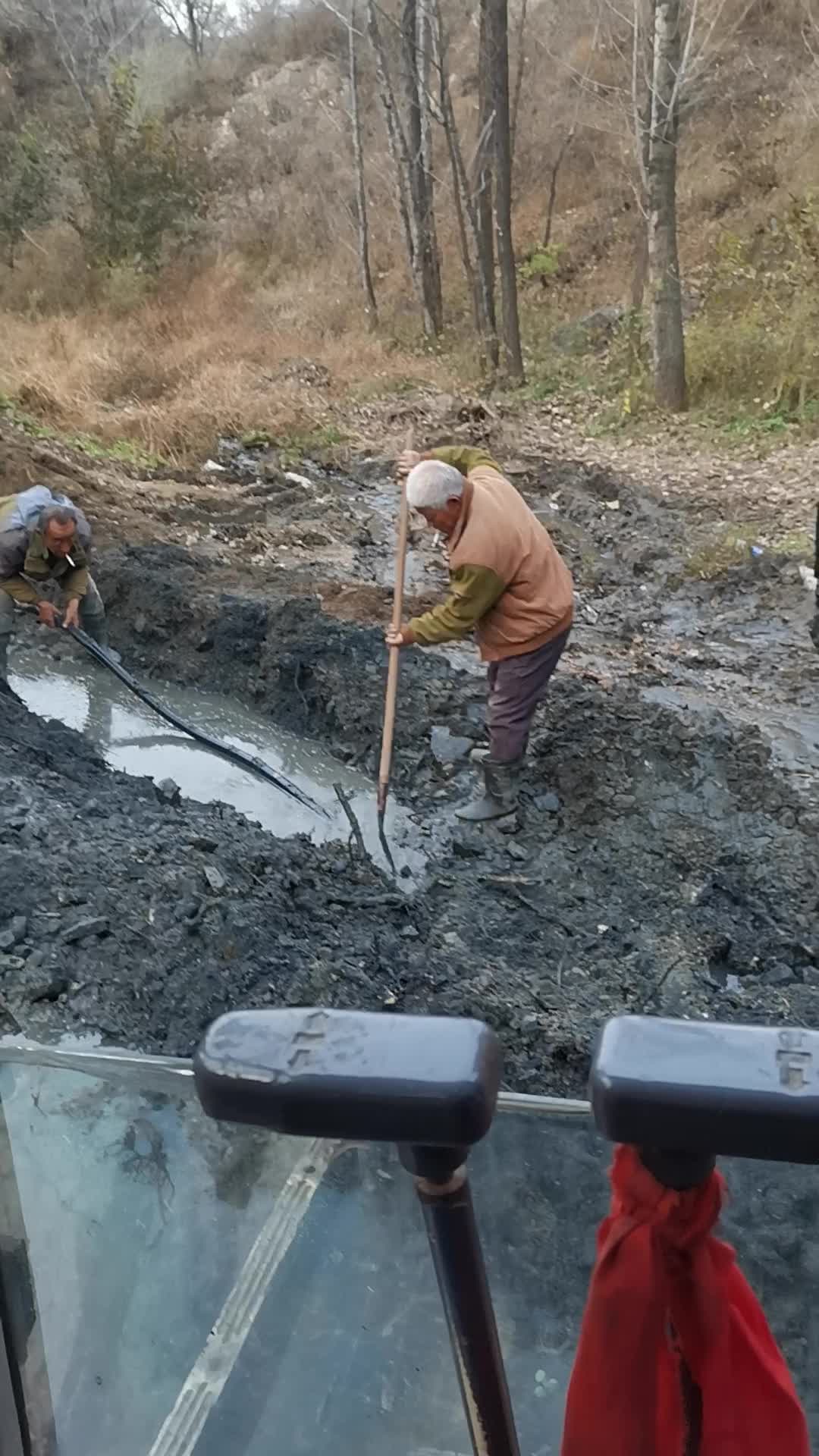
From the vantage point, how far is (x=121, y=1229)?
5.99 ft

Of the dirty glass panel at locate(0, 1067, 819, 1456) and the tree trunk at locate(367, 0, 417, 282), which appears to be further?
the tree trunk at locate(367, 0, 417, 282)

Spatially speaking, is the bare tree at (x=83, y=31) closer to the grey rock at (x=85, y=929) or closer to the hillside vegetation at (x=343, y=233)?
the hillside vegetation at (x=343, y=233)

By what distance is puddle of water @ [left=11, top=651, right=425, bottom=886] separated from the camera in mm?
6262

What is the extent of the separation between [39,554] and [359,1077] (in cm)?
671

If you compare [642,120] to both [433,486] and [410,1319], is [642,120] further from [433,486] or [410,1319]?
[410,1319]

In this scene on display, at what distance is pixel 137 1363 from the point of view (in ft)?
5.57

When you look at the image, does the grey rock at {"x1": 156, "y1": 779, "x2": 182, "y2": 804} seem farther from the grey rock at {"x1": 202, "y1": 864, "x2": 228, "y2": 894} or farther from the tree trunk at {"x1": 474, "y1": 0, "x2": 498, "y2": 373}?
the tree trunk at {"x1": 474, "y1": 0, "x2": 498, "y2": 373}

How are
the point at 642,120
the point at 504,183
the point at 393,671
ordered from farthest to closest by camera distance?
the point at 504,183 < the point at 642,120 < the point at 393,671

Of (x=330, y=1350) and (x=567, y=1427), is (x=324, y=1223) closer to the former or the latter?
(x=330, y=1350)

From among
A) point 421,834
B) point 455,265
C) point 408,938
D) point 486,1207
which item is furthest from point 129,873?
point 455,265

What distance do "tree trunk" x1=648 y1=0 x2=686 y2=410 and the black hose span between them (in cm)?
854

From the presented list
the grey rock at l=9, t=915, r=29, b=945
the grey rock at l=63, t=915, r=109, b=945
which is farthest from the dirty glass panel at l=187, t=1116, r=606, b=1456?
the grey rock at l=9, t=915, r=29, b=945

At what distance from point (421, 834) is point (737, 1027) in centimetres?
Answer: 510

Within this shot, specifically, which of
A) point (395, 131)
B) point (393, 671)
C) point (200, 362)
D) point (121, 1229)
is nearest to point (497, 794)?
point (393, 671)
